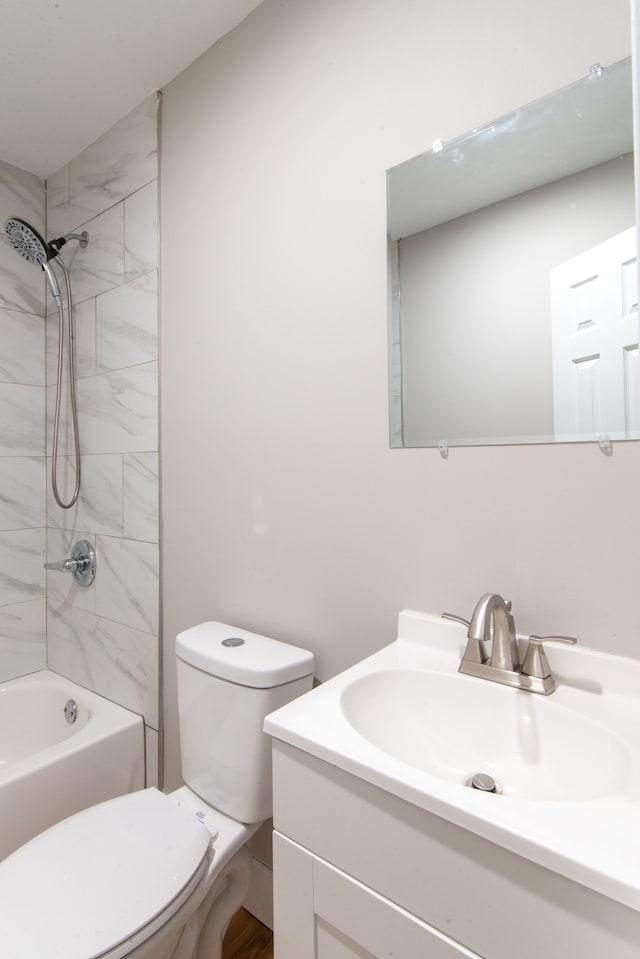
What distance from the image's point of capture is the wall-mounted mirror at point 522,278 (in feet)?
2.67

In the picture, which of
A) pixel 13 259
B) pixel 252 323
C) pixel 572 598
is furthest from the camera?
pixel 13 259

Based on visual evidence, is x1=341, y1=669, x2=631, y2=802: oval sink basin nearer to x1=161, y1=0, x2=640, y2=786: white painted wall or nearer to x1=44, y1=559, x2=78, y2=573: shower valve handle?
x1=161, y1=0, x2=640, y2=786: white painted wall

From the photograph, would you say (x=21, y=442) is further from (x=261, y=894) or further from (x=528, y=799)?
(x=528, y=799)

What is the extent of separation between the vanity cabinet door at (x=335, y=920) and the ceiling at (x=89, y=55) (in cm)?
196

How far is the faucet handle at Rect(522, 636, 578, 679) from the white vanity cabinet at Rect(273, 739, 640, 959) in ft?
1.15

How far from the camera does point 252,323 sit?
133 cm

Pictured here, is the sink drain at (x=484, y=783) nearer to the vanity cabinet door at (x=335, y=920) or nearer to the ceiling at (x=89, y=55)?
the vanity cabinet door at (x=335, y=920)

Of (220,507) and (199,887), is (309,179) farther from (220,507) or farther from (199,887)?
(199,887)

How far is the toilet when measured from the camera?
2.73 feet

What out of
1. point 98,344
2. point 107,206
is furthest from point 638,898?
point 107,206

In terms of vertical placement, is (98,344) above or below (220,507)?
above

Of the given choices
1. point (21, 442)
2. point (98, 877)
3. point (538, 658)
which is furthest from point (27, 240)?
point (538, 658)

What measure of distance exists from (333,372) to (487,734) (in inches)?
32.2

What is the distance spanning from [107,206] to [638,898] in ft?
7.25
